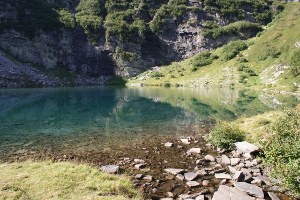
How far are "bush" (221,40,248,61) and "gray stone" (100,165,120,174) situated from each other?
165 meters

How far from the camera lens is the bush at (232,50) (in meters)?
179

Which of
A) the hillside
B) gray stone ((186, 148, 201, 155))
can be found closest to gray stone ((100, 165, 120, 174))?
gray stone ((186, 148, 201, 155))

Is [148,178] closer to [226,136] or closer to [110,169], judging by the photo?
[110,169]

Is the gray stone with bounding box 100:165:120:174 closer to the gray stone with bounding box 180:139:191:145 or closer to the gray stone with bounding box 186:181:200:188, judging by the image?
the gray stone with bounding box 186:181:200:188

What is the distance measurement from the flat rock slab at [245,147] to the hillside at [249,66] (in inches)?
3499

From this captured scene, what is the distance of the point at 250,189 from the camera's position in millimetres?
17547

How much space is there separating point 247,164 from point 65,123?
29.3m

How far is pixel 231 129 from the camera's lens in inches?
1137

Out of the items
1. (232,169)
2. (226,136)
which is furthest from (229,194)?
(226,136)

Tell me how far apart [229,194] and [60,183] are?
346 inches

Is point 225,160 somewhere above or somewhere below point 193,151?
above

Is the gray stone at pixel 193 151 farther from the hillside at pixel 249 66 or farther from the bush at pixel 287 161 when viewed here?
the hillside at pixel 249 66

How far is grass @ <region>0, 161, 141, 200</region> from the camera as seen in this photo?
15.2m

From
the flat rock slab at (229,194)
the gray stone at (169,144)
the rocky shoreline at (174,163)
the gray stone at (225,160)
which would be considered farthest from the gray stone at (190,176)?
the gray stone at (169,144)
